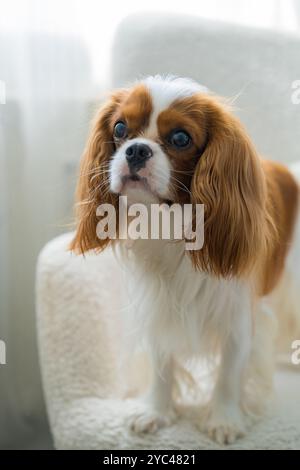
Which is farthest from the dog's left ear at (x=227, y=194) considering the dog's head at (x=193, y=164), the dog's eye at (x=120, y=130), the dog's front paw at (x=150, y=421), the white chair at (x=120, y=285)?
the dog's front paw at (x=150, y=421)

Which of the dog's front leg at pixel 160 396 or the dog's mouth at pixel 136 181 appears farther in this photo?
the dog's front leg at pixel 160 396

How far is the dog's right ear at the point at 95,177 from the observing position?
1.01m

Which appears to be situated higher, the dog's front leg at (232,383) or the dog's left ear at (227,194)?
the dog's left ear at (227,194)

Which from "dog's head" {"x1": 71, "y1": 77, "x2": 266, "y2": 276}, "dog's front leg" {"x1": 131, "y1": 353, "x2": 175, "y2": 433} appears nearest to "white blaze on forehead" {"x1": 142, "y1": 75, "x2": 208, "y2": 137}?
"dog's head" {"x1": 71, "y1": 77, "x2": 266, "y2": 276}

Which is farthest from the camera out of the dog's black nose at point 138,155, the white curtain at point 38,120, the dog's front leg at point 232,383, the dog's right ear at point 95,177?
the white curtain at point 38,120

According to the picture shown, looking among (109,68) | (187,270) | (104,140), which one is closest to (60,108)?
(109,68)

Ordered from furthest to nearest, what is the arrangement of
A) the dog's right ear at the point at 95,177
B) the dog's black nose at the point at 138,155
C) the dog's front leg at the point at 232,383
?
1. the dog's front leg at the point at 232,383
2. the dog's right ear at the point at 95,177
3. the dog's black nose at the point at 138,155

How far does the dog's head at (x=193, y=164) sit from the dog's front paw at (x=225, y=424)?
321mm

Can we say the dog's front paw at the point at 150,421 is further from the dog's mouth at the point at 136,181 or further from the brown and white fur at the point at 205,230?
the dog's mouth at the point at 136,181

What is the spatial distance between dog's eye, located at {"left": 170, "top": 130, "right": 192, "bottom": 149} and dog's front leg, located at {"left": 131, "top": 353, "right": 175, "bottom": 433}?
0.47 meters

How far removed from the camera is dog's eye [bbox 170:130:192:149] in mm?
914

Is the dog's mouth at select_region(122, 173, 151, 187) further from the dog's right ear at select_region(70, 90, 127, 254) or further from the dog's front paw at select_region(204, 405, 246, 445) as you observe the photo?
the dog's front paw at select_region(204, 405, 246, 445)

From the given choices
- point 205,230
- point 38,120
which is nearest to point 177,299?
point 205,230
